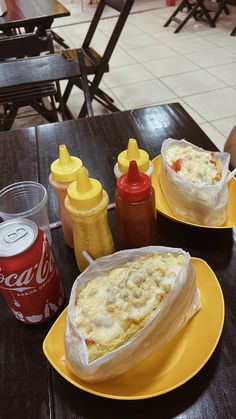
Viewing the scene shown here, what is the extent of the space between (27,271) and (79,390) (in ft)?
0.63

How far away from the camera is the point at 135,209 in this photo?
A: 638 mm

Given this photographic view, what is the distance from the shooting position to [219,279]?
68 cm

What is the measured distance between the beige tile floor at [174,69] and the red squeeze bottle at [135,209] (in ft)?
5.89

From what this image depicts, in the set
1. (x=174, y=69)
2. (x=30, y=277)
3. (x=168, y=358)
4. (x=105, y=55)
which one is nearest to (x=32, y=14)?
(x=105, y=55)

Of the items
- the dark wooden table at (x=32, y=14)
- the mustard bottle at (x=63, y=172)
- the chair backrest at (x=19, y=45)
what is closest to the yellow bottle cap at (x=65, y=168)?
the mustard bottle at (x=63, y=172)

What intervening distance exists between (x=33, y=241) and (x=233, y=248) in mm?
406

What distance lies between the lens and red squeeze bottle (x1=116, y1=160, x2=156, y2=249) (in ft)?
2.02

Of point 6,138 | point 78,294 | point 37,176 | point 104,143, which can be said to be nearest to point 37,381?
point 78,294

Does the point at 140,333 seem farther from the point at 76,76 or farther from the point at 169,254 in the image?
the point at 76,76

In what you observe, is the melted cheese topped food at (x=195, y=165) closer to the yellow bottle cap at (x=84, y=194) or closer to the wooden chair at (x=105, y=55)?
the yellow bottle cap at (x=84, y=194)

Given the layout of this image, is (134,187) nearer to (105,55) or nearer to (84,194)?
(84,194)

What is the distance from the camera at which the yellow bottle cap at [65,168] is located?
68 cm

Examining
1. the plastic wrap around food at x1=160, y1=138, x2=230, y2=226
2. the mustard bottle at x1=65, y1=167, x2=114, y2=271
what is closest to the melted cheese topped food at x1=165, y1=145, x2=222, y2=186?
the plastic wrap around food at x1=160, y1=138, x2=230, y2=226

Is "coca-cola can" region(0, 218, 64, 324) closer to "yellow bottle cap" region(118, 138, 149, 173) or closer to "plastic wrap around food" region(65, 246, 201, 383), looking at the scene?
"plastic wrap around food" region(65, 246, 201, 383)
